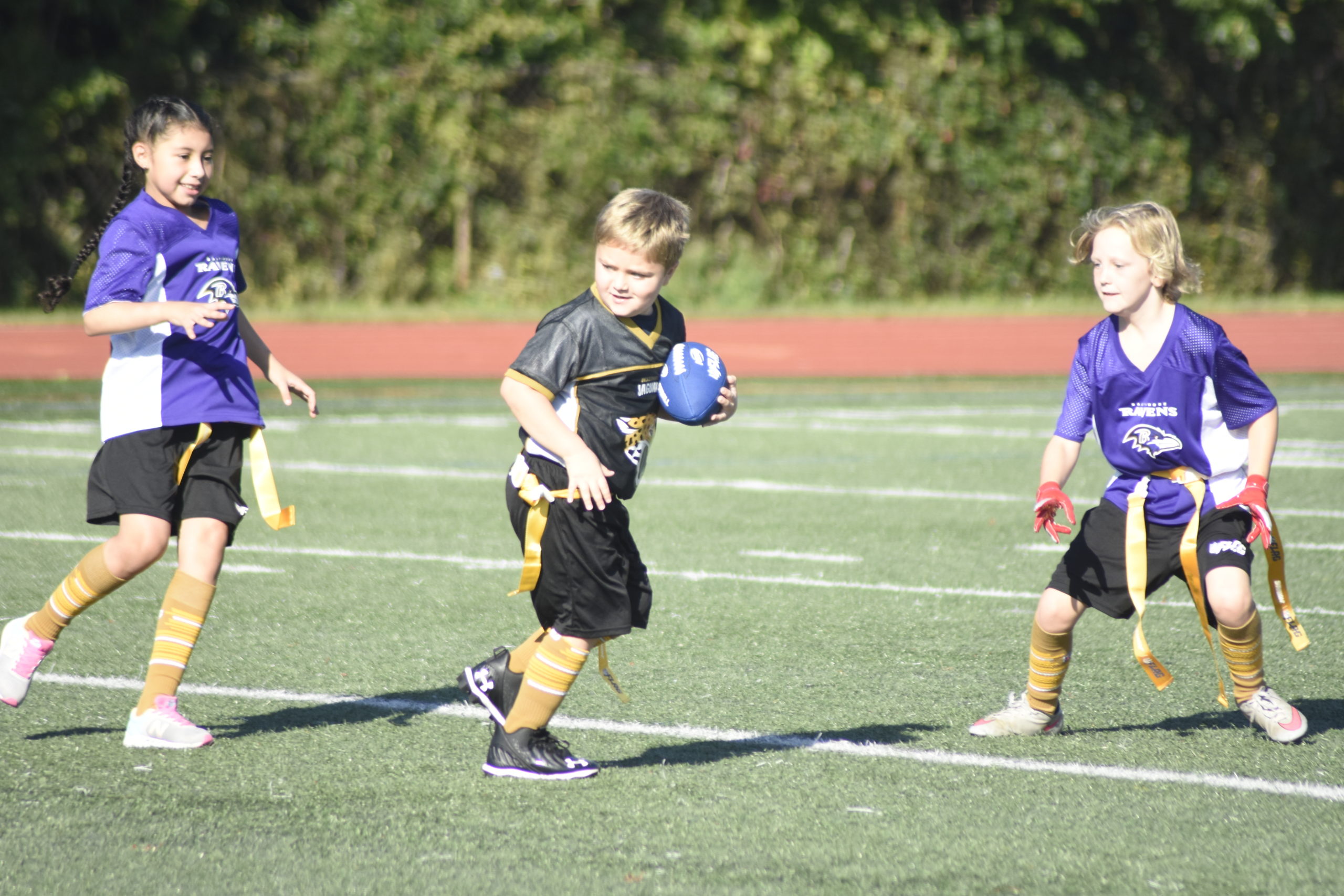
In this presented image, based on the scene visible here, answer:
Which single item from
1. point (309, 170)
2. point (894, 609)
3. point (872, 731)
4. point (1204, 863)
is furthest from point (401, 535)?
point (309, 170)

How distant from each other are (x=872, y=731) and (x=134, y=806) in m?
2.08

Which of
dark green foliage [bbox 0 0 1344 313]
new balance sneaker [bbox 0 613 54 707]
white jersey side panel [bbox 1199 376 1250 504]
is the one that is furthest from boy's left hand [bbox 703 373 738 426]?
dark green foliage [bbox 0 0 1344 313]

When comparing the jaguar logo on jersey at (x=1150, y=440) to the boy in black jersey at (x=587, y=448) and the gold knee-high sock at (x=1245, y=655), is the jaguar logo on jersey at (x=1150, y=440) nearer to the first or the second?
the gold knee-high sock at (x=1245, y=655)

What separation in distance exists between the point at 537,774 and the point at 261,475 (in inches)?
51.4

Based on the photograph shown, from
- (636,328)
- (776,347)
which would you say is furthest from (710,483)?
(776,347)

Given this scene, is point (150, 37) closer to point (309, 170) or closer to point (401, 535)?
point (309, 170)

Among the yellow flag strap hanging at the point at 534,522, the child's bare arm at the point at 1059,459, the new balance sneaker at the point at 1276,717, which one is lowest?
the new balance sneaker at the point at 1276,717

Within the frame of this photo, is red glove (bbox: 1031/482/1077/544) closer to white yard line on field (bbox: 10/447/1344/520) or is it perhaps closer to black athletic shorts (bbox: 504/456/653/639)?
black athletic shorts (bbox: 504/456/653/639)

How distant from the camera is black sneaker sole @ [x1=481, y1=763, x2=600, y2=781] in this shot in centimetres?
416

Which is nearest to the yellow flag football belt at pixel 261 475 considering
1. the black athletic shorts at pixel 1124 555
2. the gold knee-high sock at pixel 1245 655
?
the black athletic shorts at pixel 1124 555

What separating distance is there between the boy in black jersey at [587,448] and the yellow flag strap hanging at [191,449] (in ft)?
3.19

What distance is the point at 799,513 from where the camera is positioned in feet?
28.9

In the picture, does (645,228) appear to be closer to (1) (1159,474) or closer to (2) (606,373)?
(2) (606,373)

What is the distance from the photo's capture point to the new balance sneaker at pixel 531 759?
13.6 ft
